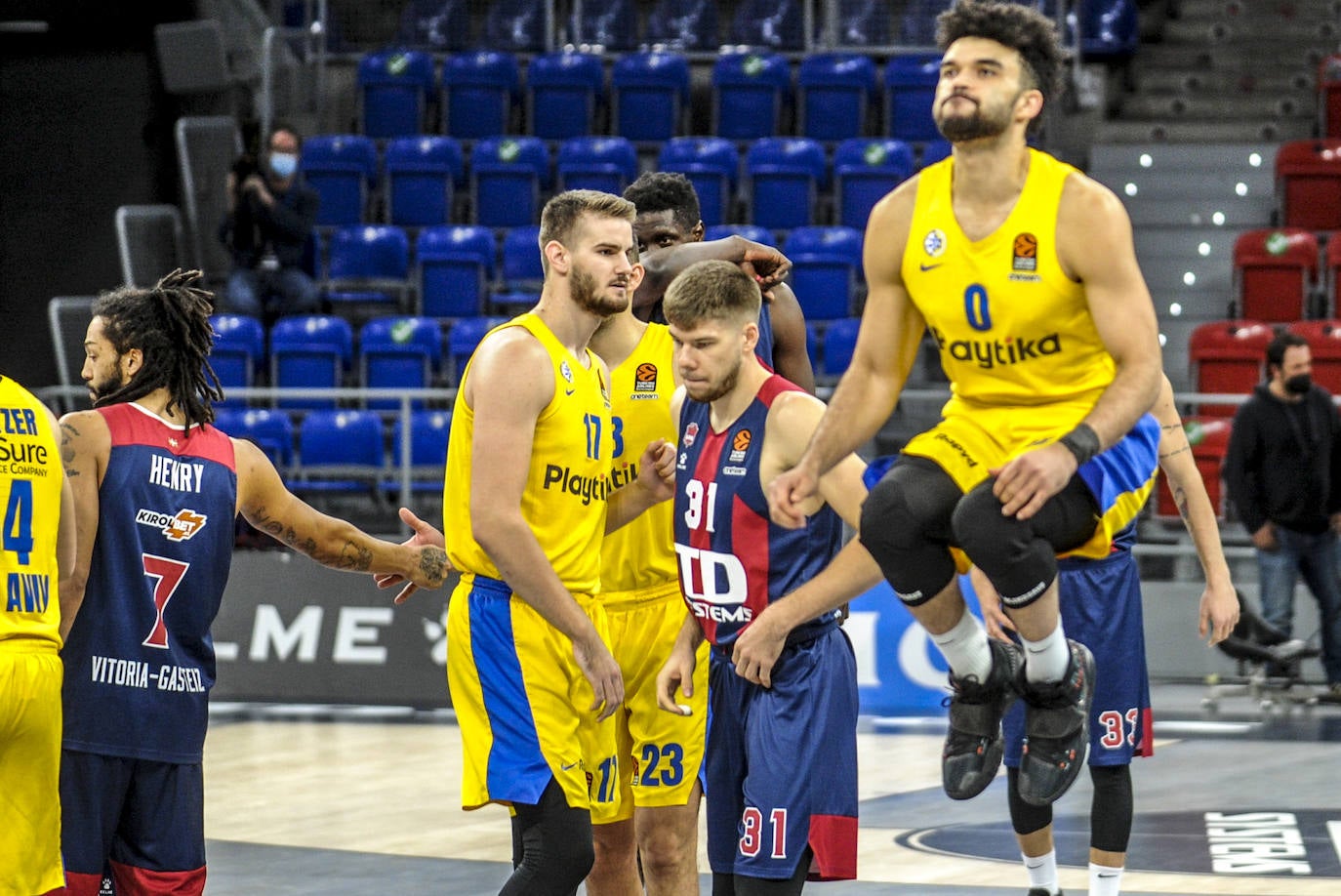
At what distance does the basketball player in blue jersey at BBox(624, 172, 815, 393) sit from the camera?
6020 millimetres

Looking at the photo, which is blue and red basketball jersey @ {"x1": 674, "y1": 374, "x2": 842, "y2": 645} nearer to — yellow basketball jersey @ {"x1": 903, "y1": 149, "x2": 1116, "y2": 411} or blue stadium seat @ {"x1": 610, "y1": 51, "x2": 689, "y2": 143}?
yellow basketball jersey @ {"x1": 903, "y1": 149, "x2": 1116, "y2": 411}

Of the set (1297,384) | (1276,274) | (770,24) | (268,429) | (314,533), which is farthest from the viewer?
(770,24)

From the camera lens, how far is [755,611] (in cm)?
515

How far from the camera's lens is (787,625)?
4.89 meters

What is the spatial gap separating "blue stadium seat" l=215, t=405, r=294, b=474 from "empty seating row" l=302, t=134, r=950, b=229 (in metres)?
3.15

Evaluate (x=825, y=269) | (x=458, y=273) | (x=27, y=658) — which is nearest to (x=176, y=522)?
(x=27, y=658)

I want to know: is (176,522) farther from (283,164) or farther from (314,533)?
(283,164)

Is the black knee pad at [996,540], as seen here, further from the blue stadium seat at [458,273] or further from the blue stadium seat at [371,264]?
the blue stadium seat at [371,264]

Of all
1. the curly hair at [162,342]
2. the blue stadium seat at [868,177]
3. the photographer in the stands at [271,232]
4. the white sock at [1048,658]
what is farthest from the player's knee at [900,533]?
the blue stadium seat at [868,177]

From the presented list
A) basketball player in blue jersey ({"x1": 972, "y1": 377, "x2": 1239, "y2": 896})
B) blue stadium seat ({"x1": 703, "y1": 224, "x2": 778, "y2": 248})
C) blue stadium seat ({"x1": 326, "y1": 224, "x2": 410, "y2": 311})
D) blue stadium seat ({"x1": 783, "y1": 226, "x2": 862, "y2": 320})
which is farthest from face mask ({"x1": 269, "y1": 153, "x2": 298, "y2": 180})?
basketball player in blue jersey ({"x1": 972, "y1": 377, "x2": 1239, "y2": 896})

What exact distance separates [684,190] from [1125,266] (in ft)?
6.84

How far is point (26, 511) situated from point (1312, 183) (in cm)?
1251

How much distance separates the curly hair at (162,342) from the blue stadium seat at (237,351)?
8.52 m

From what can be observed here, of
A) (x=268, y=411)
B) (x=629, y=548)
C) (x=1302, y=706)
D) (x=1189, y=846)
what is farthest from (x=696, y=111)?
(x=629, y=548)
